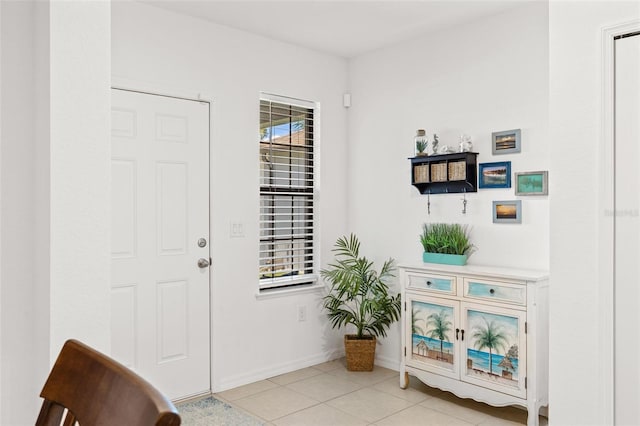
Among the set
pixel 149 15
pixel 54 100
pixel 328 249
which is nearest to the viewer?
pixel 54 100

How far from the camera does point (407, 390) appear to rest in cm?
363

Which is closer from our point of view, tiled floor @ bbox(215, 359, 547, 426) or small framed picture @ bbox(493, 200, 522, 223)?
tiled floor @ bbox(215, 359, 547, 426)

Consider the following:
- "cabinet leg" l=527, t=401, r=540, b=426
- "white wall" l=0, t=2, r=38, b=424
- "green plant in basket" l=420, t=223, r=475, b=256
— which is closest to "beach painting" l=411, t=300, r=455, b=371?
"green plant in basket" l=420, t=223, r=475, b=256

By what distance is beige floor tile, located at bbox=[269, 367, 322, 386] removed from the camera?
150 inches

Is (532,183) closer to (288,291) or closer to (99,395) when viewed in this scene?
(288,291)

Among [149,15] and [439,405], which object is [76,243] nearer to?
[149,15]

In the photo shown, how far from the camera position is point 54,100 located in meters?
1.51

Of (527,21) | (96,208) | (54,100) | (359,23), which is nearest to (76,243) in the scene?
(96,208)

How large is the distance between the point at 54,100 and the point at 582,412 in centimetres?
208

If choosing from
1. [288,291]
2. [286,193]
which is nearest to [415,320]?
[288,291]

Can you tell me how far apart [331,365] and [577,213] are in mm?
2753

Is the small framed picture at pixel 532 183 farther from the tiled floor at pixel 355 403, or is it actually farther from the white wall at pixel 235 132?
the white wall at pixel 235 132

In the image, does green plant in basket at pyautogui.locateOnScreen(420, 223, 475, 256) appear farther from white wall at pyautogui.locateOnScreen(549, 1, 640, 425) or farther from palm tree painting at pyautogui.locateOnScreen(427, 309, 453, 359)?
white wall at pyautogui.locateOnScreen(549, 1, 640, 425)

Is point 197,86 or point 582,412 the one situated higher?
point 197,86
